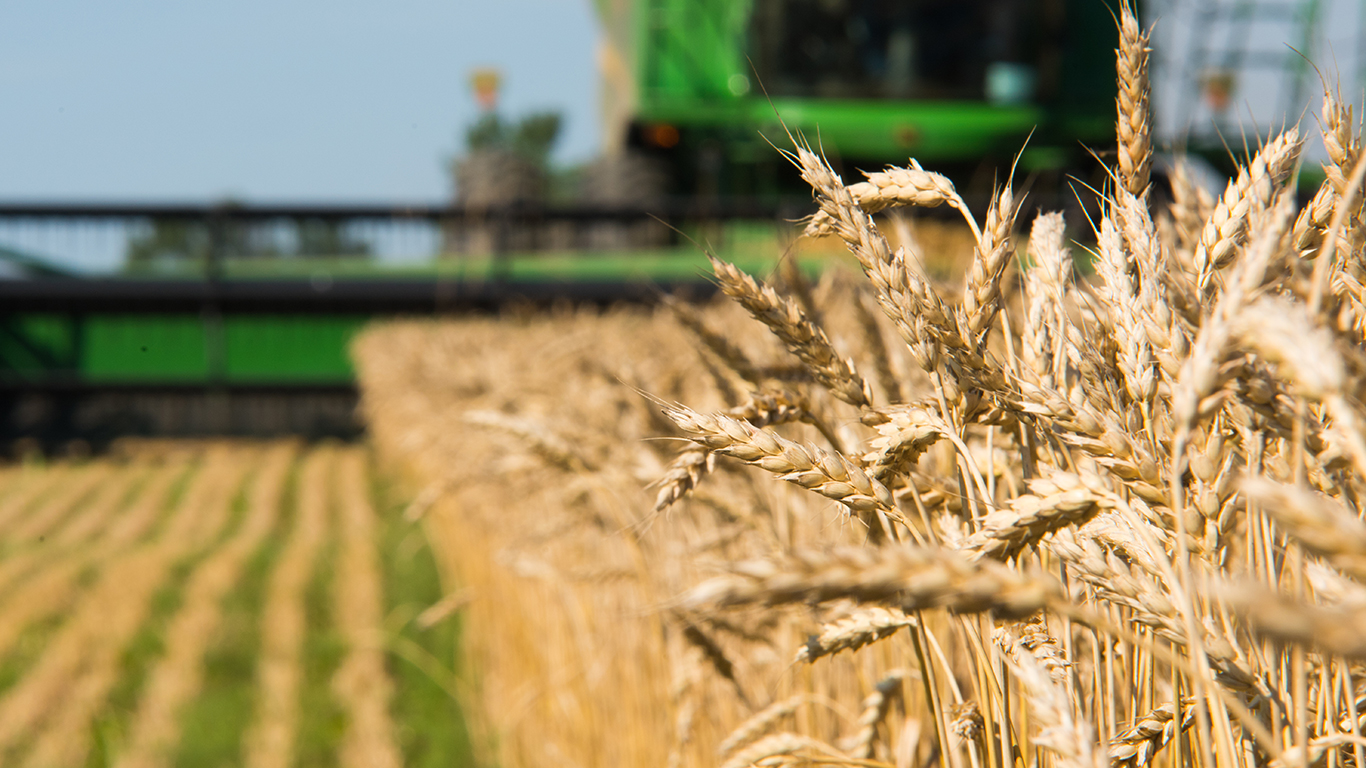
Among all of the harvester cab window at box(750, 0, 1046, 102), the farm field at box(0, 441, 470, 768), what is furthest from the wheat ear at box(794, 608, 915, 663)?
the harvester cab window at box(750, 0, 1046, 102)

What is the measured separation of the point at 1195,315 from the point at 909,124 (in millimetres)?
9577

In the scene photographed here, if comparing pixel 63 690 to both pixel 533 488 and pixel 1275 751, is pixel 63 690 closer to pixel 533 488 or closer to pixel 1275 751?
pixel 533 488

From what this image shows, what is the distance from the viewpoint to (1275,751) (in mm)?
462

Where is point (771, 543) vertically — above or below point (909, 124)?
below

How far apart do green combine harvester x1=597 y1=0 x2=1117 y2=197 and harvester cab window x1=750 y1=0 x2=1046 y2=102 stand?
1 cm

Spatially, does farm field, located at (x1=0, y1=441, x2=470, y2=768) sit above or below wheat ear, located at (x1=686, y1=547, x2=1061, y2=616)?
below

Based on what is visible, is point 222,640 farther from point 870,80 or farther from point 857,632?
point 870,80

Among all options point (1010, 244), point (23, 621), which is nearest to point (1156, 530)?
point (1010, 244)

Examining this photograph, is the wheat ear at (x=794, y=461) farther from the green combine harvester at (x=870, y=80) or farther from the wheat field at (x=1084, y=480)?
the green combine harvester at (x=870, y=80)

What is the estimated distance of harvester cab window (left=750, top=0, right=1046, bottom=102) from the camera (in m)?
9.41

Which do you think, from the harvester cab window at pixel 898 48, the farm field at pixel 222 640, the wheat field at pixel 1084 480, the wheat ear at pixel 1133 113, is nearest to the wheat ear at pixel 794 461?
the wheat field at pixel 1084 480

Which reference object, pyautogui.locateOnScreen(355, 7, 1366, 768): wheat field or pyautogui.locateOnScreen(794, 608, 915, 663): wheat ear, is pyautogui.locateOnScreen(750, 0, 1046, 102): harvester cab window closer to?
pyautogui.locateOnScreen(355, 7, 1366, 768): wheat field

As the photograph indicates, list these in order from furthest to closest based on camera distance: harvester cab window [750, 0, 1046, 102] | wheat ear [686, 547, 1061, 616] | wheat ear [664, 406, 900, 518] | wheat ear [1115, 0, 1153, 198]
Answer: harvester cab window [750, 0, 1046, 102] < wheat ear [1115, 0, 1153, 198] < wheat ear [664, 406, 900, 518] < wheat ear [686, 547, 1061, 616]

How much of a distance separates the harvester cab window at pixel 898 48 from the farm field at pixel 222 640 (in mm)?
→ 5502
